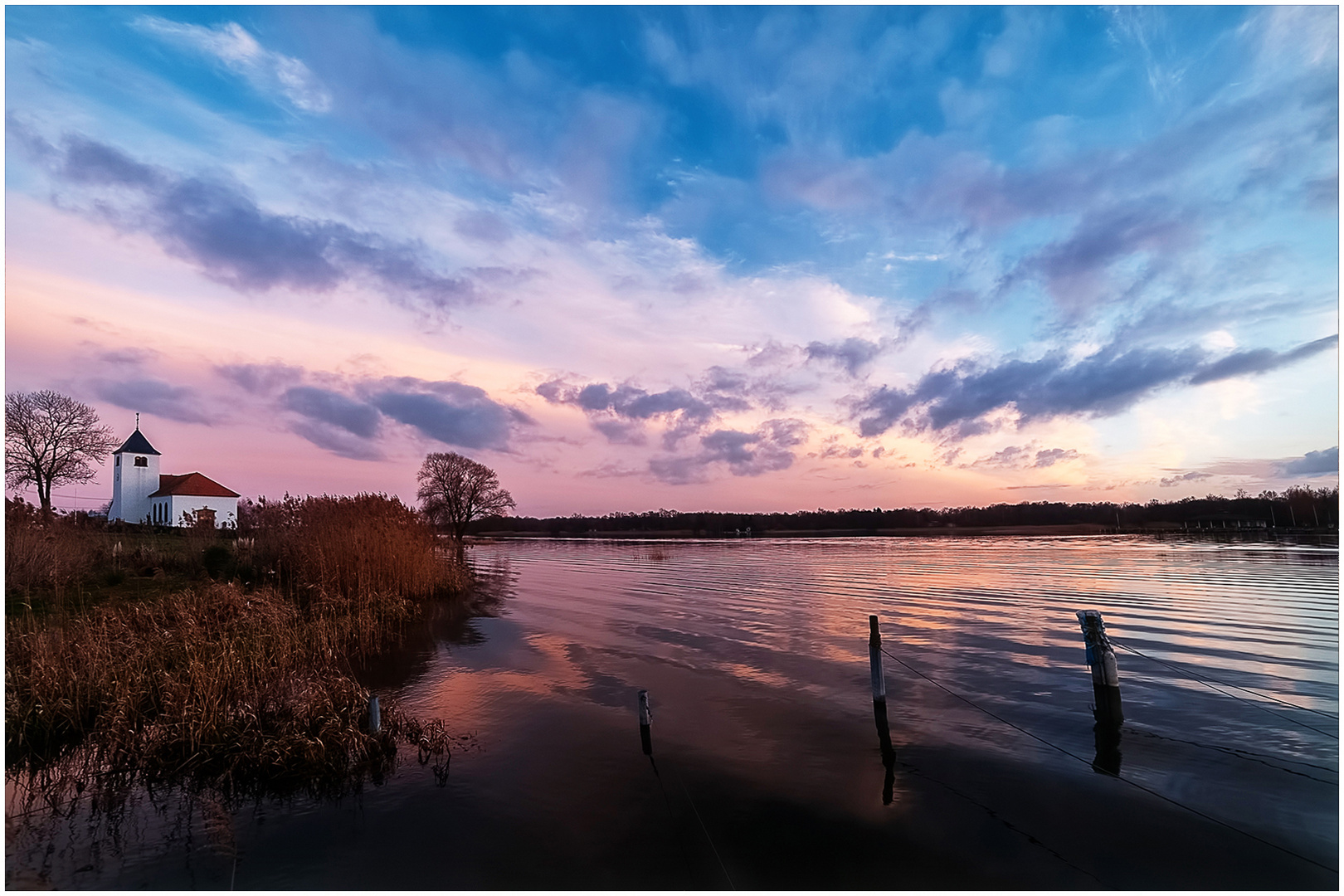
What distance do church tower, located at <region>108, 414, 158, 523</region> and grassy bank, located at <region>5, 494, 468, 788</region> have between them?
56.3 metres

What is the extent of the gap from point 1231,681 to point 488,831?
1307 cm

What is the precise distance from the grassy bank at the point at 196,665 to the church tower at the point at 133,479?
5626 cm

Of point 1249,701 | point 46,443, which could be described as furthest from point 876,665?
point 46,443

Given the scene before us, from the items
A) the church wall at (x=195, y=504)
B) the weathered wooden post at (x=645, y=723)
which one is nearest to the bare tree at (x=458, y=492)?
the church wall at (x=195, y=504)

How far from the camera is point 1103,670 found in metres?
9.76

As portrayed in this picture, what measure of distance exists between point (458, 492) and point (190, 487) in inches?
1015

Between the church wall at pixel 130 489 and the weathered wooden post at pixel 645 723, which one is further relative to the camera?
the church wall at pixel 130 489

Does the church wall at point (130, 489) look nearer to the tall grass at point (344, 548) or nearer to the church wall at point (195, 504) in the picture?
the church wall at point (195, 504)

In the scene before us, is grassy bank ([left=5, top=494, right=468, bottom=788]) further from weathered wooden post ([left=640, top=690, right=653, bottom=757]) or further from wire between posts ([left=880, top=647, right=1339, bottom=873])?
wire between posts ([left=880, top=647, right=1339, bottom=873])

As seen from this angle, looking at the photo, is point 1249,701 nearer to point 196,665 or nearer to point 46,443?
point 196,665

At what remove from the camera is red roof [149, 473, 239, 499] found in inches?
2591

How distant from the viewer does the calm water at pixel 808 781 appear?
6219 millimetres

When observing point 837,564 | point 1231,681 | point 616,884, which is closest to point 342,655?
point 616,884

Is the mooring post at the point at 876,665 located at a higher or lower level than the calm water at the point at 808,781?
higher
